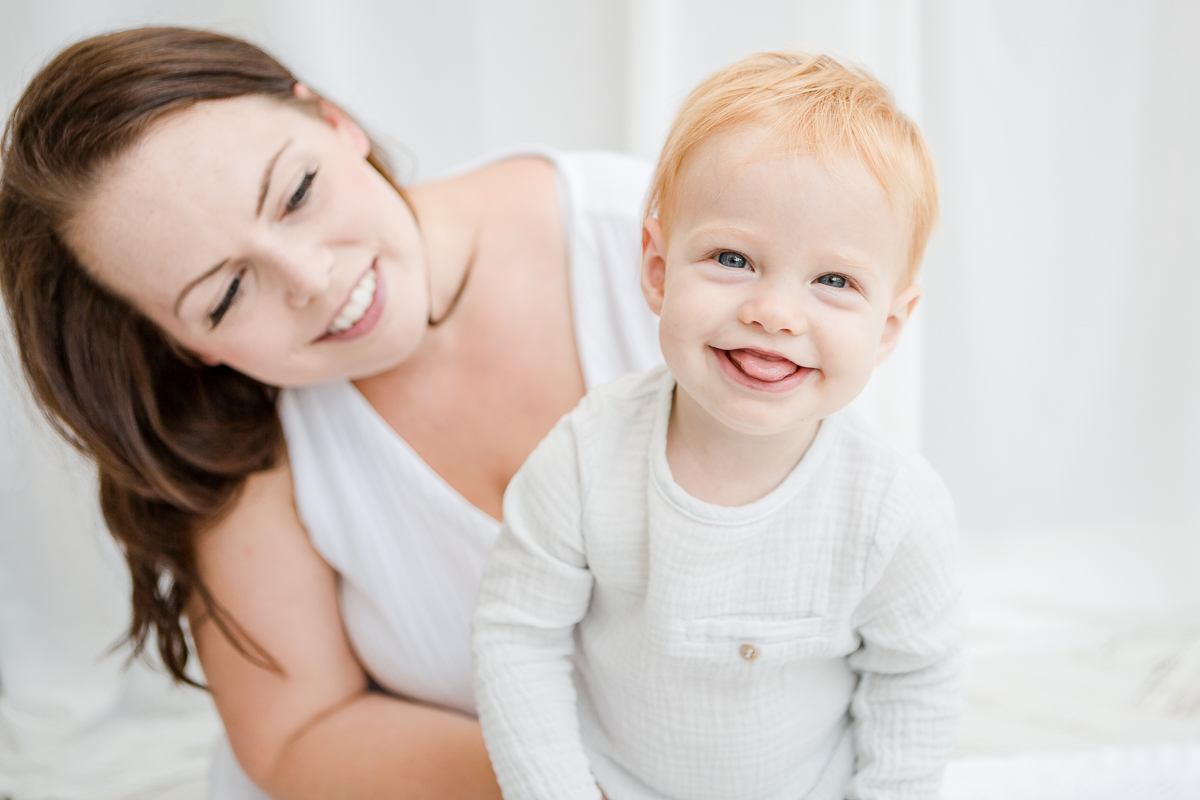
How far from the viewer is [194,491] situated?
1.15 m

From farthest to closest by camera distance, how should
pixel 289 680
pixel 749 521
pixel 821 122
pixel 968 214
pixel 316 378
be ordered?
pixel 968 214 → pixel 289 680 → pixel 316 378 → pixel 749 521 → pixel 821 122

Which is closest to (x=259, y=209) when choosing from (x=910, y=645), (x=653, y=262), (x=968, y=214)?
(x=653, y=262)

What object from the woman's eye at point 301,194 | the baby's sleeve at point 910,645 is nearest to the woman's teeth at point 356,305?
the woman's eye at point 301,194

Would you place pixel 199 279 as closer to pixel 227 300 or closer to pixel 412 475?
pixel 227 300

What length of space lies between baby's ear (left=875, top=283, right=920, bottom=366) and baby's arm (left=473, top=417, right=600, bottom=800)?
285 mm

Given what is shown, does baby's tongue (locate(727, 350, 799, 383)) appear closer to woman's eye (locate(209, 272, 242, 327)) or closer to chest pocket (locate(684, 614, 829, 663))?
chest pocket (locate(684, 614, 829, 663))

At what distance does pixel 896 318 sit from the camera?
735 mm

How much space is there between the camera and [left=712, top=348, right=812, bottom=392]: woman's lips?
2.19 ft

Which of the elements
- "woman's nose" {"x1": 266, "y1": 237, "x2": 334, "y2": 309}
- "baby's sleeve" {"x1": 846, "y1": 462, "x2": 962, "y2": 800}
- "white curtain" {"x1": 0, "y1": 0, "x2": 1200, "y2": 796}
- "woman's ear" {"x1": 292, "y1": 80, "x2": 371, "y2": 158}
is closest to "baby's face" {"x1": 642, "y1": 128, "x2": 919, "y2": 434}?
"baby's sleeve" {"x1": 846, "y1": 462, "x2": 962, "y2": 800}

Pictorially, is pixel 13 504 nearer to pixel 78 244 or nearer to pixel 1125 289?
pixel 78 244

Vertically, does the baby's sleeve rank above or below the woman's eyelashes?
below

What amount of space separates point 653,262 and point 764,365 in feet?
0.52

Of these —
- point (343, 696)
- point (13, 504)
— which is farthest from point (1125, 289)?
point (13, 504)

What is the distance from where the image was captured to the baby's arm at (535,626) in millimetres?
808
